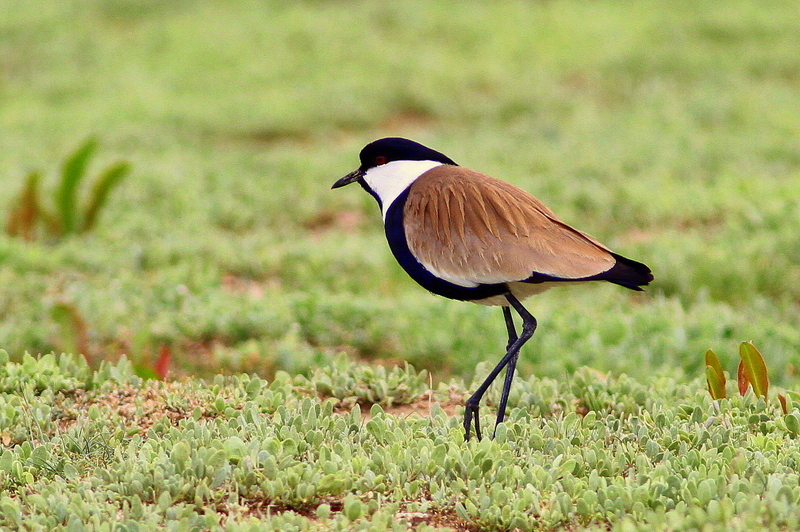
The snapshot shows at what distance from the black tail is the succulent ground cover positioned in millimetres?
640

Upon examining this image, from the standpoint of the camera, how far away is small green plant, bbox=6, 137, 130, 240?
8202mm

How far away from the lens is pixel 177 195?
33.1 feet

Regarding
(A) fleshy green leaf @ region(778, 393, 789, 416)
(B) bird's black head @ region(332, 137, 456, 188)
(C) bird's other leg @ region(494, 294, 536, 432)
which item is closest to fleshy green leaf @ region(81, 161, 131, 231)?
(B) bird's black head @ region(332, 137, 456, 188)

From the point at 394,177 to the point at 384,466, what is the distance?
1.21m

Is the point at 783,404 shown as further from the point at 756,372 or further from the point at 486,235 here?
the point at 486,235

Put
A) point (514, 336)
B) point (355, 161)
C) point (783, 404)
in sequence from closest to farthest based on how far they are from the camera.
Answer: point (514, 336)
point (783, 404)
point (355, 161)

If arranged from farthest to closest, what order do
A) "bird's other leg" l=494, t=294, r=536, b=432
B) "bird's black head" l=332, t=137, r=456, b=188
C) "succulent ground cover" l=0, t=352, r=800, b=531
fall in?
1. "bird's black head" l=332, t=137, r=456, b=188
2. "bird's other leg" l=494, t=294, r=536, b=432
3. "succulent ground cover" l=0, t=352, r=800, b=531

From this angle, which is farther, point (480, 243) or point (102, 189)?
point (102, 189)

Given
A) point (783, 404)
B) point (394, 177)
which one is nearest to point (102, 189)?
point (394, 177)

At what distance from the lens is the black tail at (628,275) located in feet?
11.8

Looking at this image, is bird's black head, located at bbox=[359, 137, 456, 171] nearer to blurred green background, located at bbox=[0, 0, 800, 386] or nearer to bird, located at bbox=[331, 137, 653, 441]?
bird, located at bbox=[331, 137, 653, 441]

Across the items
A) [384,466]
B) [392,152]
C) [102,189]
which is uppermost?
[392,152]

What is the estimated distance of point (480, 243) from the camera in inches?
147

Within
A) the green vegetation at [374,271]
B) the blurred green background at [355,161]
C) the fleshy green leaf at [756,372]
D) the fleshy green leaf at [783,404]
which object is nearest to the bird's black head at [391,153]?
the green vegetation at [374,271]
